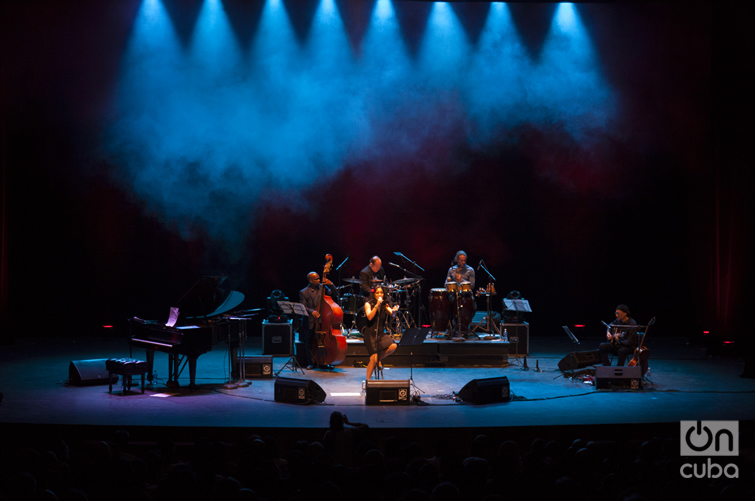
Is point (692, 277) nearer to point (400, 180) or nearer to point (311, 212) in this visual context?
point (400, 180)

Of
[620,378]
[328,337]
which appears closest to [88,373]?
[328,337]

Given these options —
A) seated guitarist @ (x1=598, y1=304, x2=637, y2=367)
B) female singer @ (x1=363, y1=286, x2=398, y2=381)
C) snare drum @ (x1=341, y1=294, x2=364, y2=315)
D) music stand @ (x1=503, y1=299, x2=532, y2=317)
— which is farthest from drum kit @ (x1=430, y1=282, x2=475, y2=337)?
female singer @ (x1=363, y1=286, x2=398, y2=381)

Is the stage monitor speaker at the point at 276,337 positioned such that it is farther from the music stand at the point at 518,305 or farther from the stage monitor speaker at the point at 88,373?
the music stand at the point at 518,305

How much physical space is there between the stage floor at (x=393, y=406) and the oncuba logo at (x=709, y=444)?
21.4 inches

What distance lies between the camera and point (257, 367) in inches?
394

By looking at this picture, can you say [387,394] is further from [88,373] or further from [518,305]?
[88,373]

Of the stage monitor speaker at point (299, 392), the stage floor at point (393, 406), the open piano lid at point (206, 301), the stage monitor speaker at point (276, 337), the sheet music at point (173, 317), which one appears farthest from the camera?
the stage monitor speaker at point (276, 337)

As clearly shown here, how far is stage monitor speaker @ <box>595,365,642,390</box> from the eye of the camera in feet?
29.5

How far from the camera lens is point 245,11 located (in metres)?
13.7

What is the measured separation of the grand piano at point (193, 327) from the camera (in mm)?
8562

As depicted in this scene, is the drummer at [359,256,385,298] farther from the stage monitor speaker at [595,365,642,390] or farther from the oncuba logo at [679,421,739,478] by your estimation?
the oncuba logo at [679,421,739,478]

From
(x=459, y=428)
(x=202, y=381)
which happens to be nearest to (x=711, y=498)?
(x=459, y=428)

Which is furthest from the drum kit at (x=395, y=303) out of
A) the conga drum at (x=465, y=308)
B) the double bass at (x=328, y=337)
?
the double bass at (x=328, y=337)

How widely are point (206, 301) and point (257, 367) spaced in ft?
5.53
